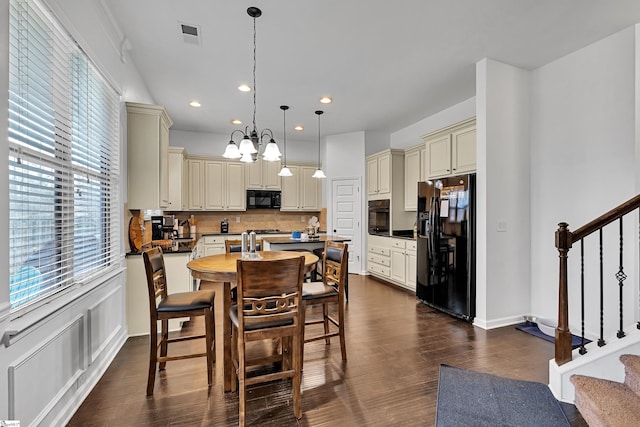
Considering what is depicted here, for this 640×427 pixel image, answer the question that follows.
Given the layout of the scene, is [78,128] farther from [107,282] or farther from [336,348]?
[336,348]

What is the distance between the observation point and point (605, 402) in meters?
1.76

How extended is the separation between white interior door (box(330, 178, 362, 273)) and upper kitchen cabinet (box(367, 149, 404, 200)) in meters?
0.44

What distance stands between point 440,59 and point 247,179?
443 centimetres

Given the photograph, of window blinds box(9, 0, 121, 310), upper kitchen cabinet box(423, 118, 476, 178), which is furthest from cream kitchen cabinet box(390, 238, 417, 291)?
window blinds box(9, 0, 121, 310)

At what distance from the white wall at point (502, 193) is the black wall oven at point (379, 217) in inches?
92.4

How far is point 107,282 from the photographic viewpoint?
8.45 feet

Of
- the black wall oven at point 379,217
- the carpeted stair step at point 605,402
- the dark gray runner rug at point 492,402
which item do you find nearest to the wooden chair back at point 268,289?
the dark gray runner rug at point 492,402

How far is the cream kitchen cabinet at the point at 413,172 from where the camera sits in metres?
5.23

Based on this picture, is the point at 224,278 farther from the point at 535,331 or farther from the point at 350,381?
the point at 535,331

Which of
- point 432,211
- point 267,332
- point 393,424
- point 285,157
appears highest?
point 285,157

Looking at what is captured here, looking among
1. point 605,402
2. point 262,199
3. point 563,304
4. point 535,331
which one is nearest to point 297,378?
point 605,402

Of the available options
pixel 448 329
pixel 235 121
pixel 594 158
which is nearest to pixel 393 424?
pixel 448 329

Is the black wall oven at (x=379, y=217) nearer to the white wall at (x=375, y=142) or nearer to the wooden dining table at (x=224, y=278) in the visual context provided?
the white wall at (x=375, y=142)

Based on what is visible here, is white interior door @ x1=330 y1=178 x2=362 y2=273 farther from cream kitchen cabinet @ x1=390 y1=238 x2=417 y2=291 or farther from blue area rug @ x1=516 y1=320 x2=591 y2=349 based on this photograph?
blue area rug @ x1=516 y1=320 x2=591 y2=349
